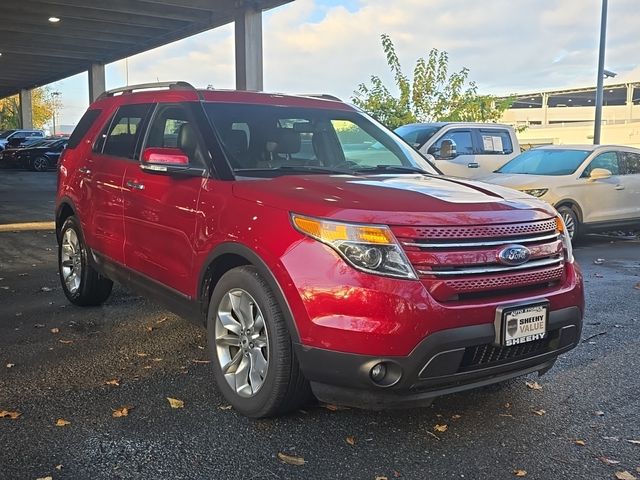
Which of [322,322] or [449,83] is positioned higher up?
[449,83]

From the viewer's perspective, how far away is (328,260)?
10.1 ft

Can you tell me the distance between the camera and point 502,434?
343 centimetres

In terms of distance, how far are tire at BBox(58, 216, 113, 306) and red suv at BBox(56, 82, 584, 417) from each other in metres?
1.08

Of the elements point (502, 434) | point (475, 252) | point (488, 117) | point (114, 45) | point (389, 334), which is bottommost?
point (502, 434)

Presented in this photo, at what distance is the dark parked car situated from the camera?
27.1 meters

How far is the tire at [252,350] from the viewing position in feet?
10.8

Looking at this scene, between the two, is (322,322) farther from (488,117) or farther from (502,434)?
(488,117)

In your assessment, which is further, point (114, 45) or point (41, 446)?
point (114, 45)

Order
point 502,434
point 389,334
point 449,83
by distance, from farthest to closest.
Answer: point 449,83, point 502,434, point 389,334

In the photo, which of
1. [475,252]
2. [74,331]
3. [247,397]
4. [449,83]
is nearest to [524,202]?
[475,252]

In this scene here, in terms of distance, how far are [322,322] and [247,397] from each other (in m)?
0.77

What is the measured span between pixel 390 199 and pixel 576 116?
232 feet

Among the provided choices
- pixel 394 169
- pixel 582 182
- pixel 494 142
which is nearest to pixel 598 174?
pixel 582 182

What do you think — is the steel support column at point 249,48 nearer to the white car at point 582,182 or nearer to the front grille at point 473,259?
the white car at point 582,182
